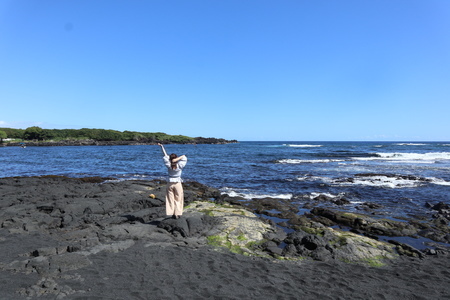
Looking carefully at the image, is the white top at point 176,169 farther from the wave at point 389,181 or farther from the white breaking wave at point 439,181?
the white breaking wave at point 439,181

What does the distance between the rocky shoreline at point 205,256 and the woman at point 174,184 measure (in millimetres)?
406

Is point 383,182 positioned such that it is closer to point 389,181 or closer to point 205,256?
point 389,181

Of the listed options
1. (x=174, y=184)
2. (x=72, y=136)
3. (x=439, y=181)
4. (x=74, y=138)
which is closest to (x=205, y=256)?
(x=174, y=184)

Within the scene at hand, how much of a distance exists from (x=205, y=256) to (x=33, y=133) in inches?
5515

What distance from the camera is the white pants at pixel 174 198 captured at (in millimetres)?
8578

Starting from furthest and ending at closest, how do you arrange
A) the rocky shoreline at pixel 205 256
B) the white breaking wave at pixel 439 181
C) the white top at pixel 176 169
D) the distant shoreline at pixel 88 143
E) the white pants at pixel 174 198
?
the distant shoreline at pixel 88 143 < the white breaking wave at pixel 439 181 < the white pants at pixel 174 198 < the white top at pixel 176 169 < the rocky shoreline at pixel 205 256

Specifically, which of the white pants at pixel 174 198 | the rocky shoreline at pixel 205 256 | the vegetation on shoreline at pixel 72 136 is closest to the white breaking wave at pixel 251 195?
the rocky shoreline at pixel 205 256

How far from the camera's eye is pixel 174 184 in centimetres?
854

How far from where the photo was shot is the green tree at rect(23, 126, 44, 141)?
11612 centimetres

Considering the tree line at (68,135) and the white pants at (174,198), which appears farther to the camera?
the tree line at (68,135)

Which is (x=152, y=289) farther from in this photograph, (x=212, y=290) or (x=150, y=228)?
(x=150, y=228)

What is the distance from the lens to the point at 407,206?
14.7 meters

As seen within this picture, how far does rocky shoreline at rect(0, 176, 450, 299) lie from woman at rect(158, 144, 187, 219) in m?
0.41

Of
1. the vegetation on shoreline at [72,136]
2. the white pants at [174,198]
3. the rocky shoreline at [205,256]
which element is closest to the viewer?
the rocky shoreline at [205,256]
